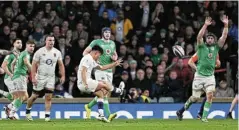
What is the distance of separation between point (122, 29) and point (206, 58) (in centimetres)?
766

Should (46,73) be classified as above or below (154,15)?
below

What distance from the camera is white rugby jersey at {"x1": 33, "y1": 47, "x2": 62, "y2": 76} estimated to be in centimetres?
2369

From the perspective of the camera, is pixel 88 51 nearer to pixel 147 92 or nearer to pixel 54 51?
pixel 54 51

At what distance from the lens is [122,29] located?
103 ft

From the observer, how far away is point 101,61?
25.2m

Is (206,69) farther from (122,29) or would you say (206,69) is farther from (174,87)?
(122,29)

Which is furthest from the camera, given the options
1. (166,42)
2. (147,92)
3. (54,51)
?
(166,42)

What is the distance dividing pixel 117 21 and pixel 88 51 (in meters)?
7.06

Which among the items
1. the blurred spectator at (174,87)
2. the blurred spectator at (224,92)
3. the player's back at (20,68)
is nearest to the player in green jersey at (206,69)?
the blurred spectator at (174,87)

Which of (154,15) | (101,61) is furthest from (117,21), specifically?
(101,61)

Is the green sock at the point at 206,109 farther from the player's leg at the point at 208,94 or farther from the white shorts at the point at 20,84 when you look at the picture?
the white shorts at the point at 20,84

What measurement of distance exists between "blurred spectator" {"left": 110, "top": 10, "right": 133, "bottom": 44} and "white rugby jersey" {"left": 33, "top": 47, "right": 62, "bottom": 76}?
7.58 meters

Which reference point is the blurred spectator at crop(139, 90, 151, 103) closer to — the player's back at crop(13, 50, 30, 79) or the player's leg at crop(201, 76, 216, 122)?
the player's leg at crop(201, 76, 216, 122)

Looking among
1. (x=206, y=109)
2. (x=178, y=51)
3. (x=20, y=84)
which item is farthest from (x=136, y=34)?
(x=206, y=109)
